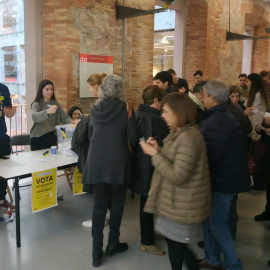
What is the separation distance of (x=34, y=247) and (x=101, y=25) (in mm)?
4162

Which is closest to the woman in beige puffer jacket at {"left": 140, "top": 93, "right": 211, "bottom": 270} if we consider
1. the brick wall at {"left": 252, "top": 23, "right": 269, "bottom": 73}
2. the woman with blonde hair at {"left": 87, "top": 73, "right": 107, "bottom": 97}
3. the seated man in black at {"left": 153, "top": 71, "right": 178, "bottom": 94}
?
the woman with blonde hair at {"left": 87, "top": 73, "right": 107, "bottom": 97}

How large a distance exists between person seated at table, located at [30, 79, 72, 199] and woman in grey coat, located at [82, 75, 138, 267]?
62.7 inches

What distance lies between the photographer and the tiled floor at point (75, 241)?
3037 mm

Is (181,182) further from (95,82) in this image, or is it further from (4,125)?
(4,125)

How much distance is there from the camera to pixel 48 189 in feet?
11.4

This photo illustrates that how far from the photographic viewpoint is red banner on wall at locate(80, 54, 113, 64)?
5819 mm

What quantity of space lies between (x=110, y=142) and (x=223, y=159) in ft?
2.94

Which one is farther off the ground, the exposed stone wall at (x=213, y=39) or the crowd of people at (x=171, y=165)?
the exposed stone wall at (x=213, y=39)

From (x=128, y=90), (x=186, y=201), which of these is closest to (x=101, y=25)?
(x=128, y=90)

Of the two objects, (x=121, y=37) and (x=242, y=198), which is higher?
(x=121, y=37)

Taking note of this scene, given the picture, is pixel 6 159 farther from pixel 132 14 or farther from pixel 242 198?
pixel 132 14

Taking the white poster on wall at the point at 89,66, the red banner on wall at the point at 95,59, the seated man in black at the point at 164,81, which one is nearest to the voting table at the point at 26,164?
the seated man in black at the point at 164,81

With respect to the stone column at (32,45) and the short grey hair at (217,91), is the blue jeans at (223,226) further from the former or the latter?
the stone column at (32,45)

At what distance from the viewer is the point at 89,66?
594 centimetres
